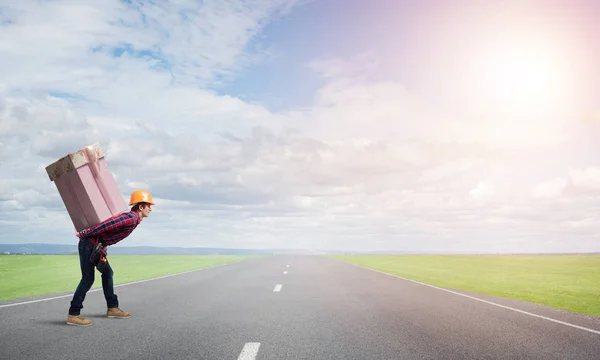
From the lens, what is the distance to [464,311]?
10.8 meters

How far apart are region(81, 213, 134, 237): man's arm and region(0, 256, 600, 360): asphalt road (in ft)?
5.02

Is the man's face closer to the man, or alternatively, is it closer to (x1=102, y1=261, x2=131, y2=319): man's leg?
the man

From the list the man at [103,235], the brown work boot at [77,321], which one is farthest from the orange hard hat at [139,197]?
the brown work boot at [77,321]

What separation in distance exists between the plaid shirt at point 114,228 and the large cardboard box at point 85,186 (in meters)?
0.18

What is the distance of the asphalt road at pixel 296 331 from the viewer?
639cm

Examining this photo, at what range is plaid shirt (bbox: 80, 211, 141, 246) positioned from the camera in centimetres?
810

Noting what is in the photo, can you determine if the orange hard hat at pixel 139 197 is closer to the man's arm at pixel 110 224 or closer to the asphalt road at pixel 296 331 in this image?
the man's arm at pixel 110 224

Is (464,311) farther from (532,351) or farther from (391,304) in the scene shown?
(532,351)

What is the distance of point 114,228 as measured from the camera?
8.14 meters

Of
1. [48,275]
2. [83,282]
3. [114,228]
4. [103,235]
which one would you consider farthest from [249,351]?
[48,275]

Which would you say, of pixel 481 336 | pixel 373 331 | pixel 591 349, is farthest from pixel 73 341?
pixel 591 349

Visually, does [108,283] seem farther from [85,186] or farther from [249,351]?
[249,351]

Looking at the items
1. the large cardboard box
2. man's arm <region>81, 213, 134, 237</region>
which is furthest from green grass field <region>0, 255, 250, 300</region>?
man's arm <region>81, 213, 134, 237</region>

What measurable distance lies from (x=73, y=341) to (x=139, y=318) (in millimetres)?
2411
